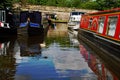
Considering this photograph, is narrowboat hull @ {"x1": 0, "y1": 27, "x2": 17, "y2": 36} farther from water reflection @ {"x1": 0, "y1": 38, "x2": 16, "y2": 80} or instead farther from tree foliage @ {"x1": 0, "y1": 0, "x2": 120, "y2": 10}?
tree foliage @ {"x1": 0, "y1": 0, "x2": 120, "y2": 10}

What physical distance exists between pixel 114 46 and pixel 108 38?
172cm

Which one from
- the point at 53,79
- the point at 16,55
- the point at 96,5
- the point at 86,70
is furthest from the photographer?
the point at 96,5

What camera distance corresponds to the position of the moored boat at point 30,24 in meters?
24.3

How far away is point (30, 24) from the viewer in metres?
24.8

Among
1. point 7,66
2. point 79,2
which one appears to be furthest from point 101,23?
point 79,2

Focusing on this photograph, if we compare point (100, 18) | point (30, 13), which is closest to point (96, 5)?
point (30, 13)

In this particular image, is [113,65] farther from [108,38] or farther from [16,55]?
[16,55]

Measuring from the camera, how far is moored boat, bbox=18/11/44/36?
24.3 metres

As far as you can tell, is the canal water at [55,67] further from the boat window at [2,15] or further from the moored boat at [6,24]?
the boat window at [2,15]

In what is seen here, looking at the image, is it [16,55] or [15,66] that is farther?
[16,55]

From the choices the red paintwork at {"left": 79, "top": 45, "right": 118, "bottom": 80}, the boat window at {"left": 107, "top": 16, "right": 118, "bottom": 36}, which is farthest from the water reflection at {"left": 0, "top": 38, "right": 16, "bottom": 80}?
the boat window at {"left": 107, "top": 16, "right": 118, "bottom": 36}

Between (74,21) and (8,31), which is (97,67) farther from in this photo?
(74,21)

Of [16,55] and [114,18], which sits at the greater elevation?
[114,18]

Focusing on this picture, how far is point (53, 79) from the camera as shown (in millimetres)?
9102
